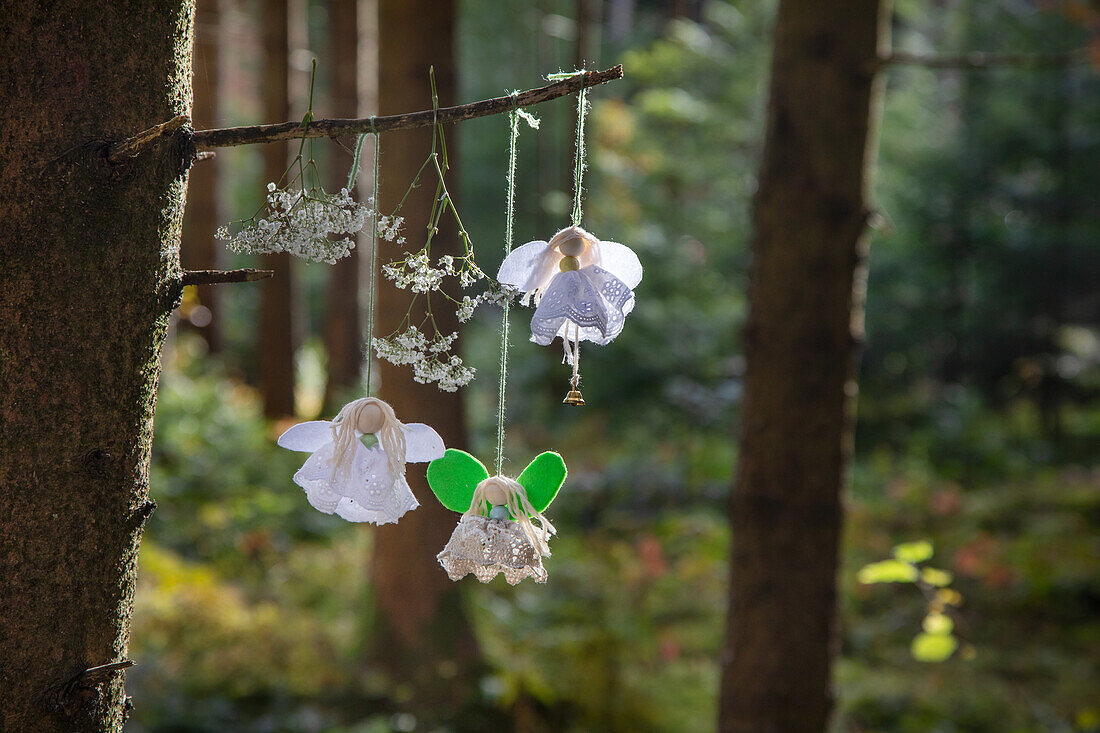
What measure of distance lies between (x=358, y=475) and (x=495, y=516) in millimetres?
198

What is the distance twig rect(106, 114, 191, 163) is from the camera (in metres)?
0.94

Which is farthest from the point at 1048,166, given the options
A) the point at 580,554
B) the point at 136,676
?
the point at 136,676

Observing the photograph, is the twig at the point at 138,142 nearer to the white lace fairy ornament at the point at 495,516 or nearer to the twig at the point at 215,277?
the twig at the point at 215,277

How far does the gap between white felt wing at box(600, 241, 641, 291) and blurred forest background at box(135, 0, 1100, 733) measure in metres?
2.80

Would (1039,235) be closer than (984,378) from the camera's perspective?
Yes

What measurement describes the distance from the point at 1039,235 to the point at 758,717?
709 cm

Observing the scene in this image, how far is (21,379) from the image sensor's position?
95 centimetres

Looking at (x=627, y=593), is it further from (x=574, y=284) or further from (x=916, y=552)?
(x=574, y=284)

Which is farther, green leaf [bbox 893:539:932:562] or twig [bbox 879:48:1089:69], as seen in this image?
twig [bbox 879:48:1089:69]

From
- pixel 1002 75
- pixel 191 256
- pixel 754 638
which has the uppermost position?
pixel 1002 75

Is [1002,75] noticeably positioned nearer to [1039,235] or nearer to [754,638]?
[1039,235]

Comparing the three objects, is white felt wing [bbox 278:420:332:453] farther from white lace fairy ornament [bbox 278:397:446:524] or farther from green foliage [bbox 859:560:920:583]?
green foliage [bbox 859:560:920:583]

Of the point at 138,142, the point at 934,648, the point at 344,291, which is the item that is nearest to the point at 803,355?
the point at 934,648

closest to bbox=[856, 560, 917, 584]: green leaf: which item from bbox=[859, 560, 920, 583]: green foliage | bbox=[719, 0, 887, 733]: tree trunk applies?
bbox=[859, 560, 920, 583]: green foliage
